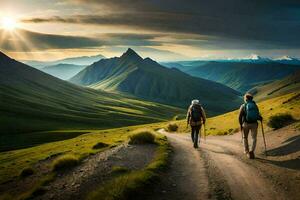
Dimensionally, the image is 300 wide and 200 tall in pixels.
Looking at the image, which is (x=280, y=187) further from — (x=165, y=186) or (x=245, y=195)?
(x=165, y=186)

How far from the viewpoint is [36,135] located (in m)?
140

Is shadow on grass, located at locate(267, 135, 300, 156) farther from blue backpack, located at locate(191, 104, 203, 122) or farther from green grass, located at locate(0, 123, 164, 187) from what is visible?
green grass, located at locate(0, 123, 164, 187)

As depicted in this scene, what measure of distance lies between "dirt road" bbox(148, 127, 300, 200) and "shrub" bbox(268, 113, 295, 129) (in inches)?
489

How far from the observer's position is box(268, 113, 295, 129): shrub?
3288 cm

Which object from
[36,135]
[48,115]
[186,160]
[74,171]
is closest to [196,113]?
[186,160]

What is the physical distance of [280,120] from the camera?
1319 inches

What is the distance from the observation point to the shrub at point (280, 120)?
108 feet

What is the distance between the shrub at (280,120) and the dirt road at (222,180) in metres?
12.4

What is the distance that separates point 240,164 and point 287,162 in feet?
8.30

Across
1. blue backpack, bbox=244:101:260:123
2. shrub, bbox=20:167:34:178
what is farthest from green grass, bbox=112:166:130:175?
shrub, bbox=20:167:34:178

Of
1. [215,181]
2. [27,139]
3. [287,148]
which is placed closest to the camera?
[215,181]

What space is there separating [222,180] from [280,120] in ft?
66.1

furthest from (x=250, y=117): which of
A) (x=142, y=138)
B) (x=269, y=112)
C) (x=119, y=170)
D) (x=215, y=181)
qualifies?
(x=269, y=112)

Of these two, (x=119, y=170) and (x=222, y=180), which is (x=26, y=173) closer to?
(x=119, y=170)
